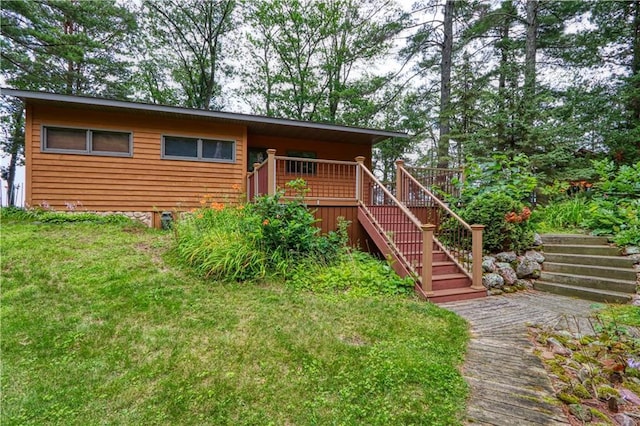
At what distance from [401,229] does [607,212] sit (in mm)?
4061

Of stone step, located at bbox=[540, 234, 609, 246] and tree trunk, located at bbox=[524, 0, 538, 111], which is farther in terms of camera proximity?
tree trunk, located at bbox=[524, 0, 538, 111]

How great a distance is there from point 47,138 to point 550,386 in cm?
997

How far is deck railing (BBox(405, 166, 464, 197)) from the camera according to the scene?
22.1ft

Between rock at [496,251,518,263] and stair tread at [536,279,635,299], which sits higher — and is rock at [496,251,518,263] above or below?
above

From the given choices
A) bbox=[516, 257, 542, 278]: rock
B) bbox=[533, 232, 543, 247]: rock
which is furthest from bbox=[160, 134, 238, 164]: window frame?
bbox=[533, 232, 543, 247]: rock

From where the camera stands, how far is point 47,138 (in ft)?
22.2

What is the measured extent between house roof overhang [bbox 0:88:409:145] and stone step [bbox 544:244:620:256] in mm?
5090

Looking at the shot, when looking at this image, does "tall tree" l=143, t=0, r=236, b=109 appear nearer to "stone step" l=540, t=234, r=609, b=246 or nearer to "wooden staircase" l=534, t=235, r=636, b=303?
"stone step" l=540, t=234, r=609, b=246

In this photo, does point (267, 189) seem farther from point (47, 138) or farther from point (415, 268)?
point (47, 138)

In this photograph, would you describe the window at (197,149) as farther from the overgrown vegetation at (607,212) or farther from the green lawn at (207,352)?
the overgrown vegetation at (607,212)

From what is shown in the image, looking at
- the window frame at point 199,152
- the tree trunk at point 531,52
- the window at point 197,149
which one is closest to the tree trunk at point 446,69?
the tree trunk at point 531,52

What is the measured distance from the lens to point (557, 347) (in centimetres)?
276

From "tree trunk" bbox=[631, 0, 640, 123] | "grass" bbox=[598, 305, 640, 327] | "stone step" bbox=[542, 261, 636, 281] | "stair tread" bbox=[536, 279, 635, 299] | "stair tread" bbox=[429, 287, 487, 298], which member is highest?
"tree trunk" bbox=[631, 0, 640, 123]

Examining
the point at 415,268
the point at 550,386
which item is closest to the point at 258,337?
the point at 550,386
